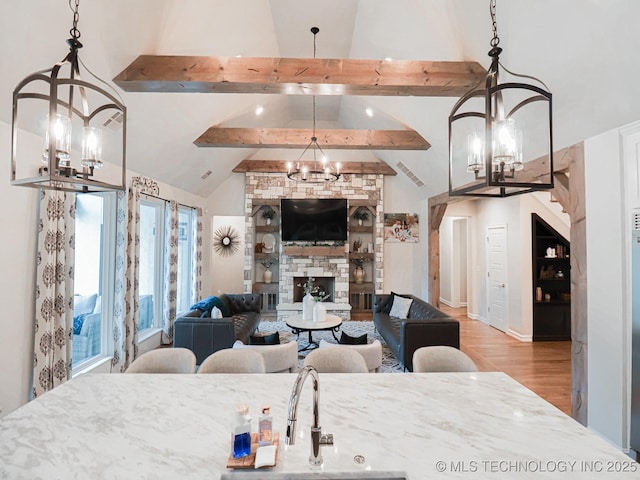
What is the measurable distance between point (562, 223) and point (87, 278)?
7074 mm

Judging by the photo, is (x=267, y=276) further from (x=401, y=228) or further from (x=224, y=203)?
(x=401, y=228)

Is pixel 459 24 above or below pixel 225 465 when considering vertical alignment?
above

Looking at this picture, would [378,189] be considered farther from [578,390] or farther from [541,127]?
[578,390]

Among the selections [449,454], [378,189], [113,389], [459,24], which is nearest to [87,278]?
[113,389]

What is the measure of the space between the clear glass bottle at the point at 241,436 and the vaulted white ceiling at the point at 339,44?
8.92 ft

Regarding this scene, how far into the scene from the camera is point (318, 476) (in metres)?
1.17

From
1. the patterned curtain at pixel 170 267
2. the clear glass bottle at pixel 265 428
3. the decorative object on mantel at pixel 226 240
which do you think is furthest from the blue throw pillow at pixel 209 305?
the clear glass bottle at pixel 265 428

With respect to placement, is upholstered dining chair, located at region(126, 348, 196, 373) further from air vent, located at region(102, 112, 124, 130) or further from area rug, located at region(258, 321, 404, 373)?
air vent, located at region(102, 112, 124, 130)

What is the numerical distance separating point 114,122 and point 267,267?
495cm

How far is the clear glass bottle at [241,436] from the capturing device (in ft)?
4.02

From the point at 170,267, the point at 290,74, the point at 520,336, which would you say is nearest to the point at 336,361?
the point at 290,74

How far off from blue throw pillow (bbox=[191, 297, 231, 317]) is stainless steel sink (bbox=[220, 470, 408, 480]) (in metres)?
3.58

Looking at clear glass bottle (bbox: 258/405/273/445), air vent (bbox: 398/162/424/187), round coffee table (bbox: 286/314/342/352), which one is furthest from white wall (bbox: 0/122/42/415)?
air vent (bbox: 398/162/424/187)

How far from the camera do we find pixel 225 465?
1218 millimetres
